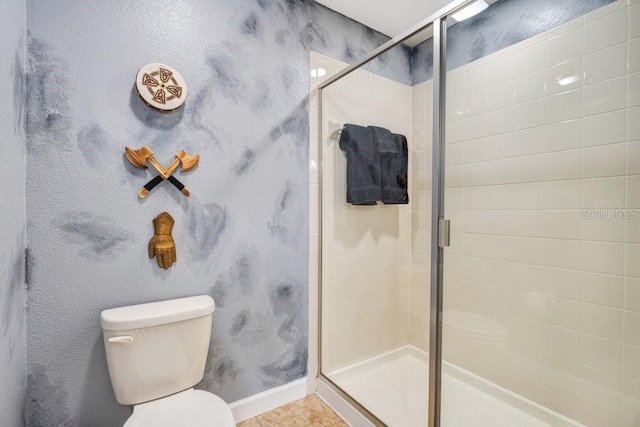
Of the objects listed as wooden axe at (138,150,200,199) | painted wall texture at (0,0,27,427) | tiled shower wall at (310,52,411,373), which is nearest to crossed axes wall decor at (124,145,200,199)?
wooden axe at (138,150,200,199)

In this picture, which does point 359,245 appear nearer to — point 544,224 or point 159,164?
point 544,224

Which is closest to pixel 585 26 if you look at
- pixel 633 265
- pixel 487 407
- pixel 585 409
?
pixel 633 265

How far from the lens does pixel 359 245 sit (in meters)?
1.98

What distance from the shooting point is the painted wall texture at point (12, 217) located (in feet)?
3.06

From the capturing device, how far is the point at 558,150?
1.38 m

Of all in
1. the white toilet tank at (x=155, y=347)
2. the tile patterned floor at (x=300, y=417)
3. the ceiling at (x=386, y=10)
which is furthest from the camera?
the ceiling at (x=386, y=10)

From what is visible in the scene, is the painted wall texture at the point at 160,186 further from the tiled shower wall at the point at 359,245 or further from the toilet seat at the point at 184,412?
the toilet seat at the point at 184,412

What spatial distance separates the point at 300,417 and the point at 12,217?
150cm

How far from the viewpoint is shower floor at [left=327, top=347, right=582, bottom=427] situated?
4.61 ft

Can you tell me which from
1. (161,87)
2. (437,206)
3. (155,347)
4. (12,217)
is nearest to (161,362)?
(155,347)

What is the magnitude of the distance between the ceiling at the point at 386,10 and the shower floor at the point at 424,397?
1.90m

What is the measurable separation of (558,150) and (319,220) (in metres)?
1.19

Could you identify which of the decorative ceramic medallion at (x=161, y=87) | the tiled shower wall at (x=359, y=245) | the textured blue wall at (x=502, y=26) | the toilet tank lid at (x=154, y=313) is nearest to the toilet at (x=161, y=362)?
the toilet tank lid at (x=154, y=313)

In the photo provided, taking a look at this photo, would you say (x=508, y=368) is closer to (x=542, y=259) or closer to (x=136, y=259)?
(x=542, y=259)
